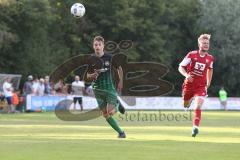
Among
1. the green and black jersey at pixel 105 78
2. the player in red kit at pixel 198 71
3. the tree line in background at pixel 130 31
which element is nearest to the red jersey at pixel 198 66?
the player in red kit at pixel 198 71

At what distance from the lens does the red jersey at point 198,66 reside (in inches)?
713

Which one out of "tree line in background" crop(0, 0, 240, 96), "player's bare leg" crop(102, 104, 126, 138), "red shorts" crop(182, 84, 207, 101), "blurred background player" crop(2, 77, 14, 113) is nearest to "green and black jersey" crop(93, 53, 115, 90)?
"player's bare leg" crop(102, 104, 126, 138)

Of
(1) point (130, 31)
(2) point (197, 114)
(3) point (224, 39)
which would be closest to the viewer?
(2) point (197, 114)

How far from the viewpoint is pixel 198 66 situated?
18109 millimetres

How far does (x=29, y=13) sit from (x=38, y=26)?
9.24 ft

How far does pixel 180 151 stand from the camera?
42.1ft

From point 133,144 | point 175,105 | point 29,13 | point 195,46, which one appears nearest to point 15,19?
point 29,13

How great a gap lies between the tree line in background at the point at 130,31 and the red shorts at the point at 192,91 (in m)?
37.8

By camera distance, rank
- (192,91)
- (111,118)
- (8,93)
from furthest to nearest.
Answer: (8,93)
(192,91)
(111,118)

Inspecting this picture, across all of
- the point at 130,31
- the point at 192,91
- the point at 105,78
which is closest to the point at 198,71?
the point at 192,91

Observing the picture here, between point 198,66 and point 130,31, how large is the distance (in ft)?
161

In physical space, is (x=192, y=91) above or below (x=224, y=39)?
below

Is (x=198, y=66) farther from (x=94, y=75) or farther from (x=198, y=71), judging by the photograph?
(x=94, y=75)

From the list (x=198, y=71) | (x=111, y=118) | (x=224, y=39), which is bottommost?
(x=111, y=118)
